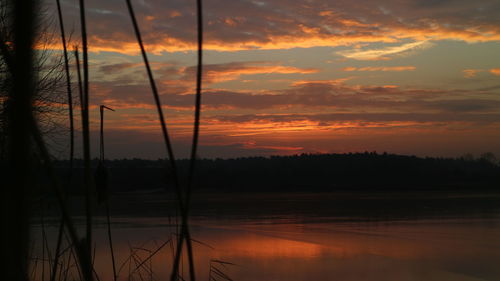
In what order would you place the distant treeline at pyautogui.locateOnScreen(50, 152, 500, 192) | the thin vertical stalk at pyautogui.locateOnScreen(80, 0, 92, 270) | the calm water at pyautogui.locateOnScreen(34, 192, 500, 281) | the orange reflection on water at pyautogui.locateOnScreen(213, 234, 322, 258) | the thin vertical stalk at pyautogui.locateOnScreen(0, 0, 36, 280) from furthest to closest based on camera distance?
the distant treeline at pyautogui.locateOnScreen(50, 152, 500, 192), the orange reflection on water at pyautogui.locateOnScreen(213, 234, 322, 258), the calm water at pyautogui.locateOnScreen(34, 192, 500, 281), the thin vertical stalk at pyautogui.locateOnScreen(80, 0, 92, 270), the thin vertical stalk at pyautogui.locateOnScreen(0, 0, 36, 280)

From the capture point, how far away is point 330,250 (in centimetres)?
1502

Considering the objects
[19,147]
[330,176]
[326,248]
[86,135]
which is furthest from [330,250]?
[330,176]

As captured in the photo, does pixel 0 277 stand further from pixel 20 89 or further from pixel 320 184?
pixel 320 184

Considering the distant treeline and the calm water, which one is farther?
the distant treeline

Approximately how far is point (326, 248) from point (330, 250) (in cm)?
33

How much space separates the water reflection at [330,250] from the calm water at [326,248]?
21mm

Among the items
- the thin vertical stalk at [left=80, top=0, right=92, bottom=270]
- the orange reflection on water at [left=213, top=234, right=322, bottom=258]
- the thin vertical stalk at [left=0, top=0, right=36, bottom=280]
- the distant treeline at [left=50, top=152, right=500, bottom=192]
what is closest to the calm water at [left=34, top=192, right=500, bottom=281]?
the orange reflection on water at [left=213, top=234, right=322, bottom=258]

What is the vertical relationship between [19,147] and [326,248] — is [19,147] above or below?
above

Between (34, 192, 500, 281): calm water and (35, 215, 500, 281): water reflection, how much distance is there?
0.07ft

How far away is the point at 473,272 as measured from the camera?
463 inches

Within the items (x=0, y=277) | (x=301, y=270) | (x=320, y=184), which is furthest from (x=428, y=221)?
(x=320, y=184)

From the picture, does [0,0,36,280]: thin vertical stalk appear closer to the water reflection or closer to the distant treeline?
the water reflection

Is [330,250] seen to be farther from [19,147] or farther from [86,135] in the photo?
[19,147]

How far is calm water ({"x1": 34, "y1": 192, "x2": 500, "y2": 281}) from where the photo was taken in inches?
→ 466
